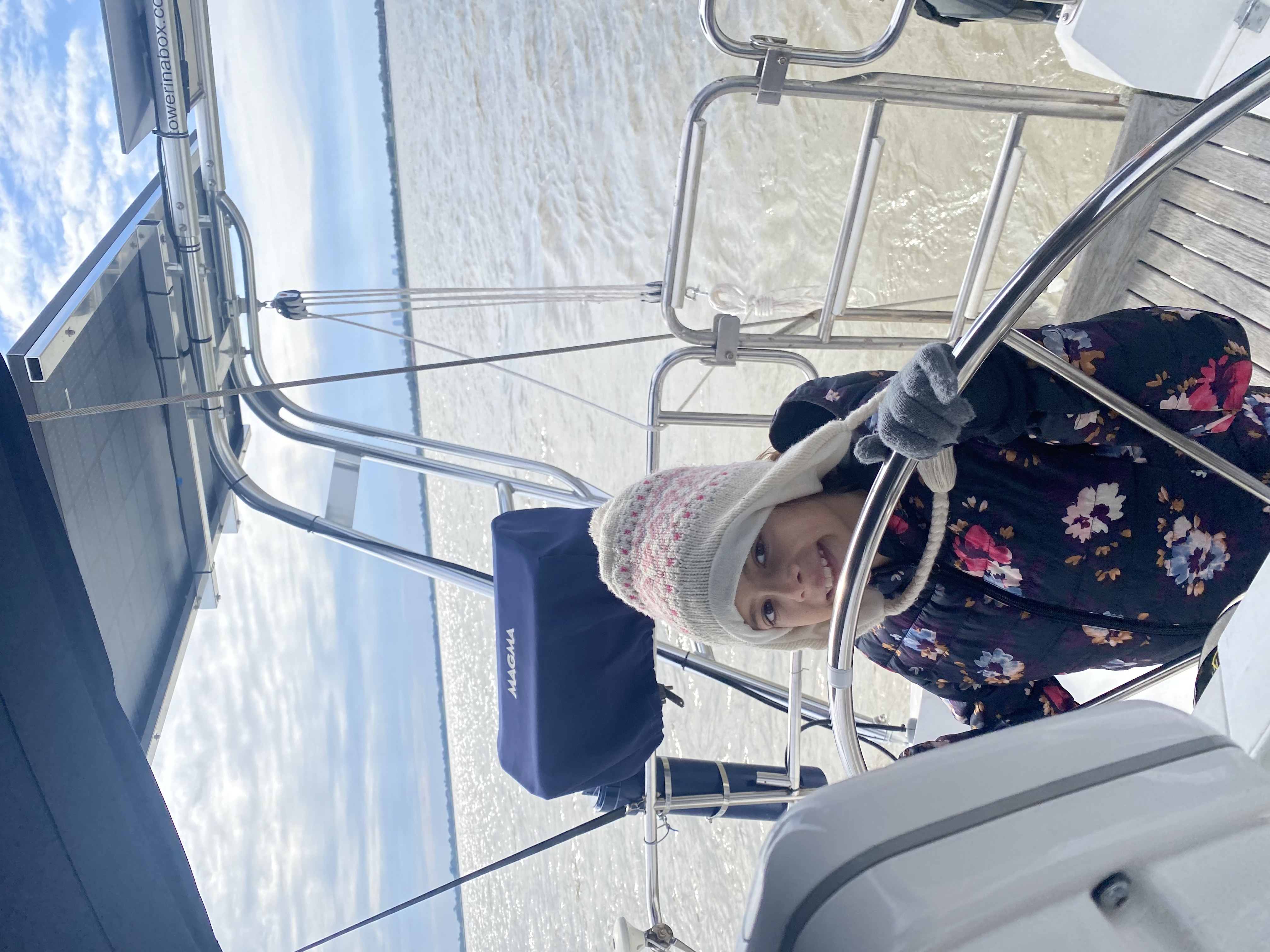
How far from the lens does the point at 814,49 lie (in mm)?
1326

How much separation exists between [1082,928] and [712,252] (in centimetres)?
340

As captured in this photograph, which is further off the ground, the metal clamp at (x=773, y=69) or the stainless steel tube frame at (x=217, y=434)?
the metal clamp at (x=773, y=69)

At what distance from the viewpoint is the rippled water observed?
258cm

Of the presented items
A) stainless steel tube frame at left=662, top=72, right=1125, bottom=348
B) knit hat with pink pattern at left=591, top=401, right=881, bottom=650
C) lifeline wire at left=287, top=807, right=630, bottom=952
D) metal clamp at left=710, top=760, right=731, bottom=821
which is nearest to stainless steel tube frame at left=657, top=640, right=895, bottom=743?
metal clamp at left=710, top=760, right=731, bottom=821

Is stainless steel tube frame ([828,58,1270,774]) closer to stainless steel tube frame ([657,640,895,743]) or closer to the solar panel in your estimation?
stainless steel tube frame ([657,640,895,743])

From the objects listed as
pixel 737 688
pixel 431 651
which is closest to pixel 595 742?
pixel 737 688

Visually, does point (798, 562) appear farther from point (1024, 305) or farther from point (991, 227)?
point (991, 227)

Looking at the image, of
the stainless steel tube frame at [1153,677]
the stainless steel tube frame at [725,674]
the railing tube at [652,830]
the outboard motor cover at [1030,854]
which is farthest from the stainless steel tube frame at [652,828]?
the outboard motor cover at [1030,854]

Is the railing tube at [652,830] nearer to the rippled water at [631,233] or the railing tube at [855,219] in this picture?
the railing tube at [855,219]

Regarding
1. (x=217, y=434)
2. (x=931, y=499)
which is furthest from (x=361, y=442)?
(x=931, y=499)

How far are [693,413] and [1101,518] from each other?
908 mm

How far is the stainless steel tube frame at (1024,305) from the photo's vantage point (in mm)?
569

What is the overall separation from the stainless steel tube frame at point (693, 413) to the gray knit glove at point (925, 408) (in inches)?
35.6

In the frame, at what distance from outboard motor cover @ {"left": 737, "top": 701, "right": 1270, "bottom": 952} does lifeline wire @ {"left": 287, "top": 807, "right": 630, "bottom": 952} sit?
94cm
